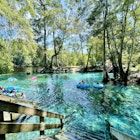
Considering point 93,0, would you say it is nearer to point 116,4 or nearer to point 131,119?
point 116,4

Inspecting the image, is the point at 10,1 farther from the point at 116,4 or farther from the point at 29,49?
the point at 116,4

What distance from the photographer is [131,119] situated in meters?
8.11

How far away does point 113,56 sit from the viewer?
22828 mm

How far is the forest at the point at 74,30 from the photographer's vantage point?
555 centimetres

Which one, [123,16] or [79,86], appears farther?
[123,16]

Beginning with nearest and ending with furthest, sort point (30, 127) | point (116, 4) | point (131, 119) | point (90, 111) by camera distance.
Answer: point (30, 127) → point (131, 119) → point (90, 111) → point (116, 4)

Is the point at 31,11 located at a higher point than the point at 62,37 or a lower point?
lower

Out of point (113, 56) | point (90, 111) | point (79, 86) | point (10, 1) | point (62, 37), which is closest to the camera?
point (10, 1)

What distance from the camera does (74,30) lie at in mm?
36562

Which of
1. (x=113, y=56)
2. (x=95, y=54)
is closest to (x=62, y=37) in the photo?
(x=95, y=54)

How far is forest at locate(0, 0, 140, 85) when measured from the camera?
5.55 m

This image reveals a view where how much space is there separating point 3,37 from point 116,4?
710 inches

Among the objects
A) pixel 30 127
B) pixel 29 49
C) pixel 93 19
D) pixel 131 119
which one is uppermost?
pixel 93 19

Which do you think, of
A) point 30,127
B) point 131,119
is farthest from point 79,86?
point 30,127
